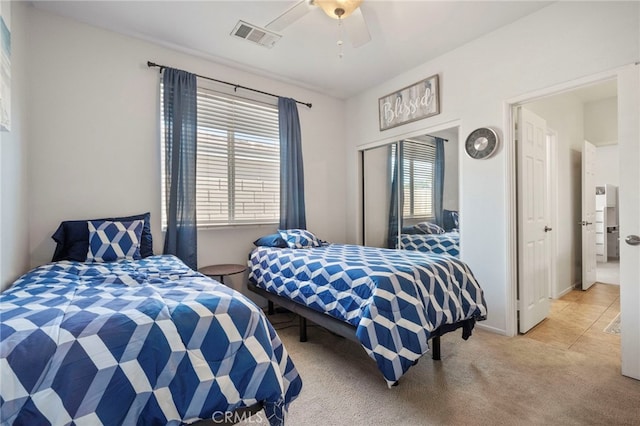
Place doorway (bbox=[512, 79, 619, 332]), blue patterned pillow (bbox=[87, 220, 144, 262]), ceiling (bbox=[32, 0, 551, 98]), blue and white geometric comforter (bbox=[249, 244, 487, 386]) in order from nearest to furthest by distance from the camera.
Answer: blue and white geometric comforter (bbox=[249, 244, 487, 386]) < blue patterned pillow (bbox=[87, 220, 144, 262]) < ceiling (bbox=[32, 0, 551, 98]) < doorway (bbox=[512, 79, 619, 332])

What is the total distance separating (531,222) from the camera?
9.45 feet

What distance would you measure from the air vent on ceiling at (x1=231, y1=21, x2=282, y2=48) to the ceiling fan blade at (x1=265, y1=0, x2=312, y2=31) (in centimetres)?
51

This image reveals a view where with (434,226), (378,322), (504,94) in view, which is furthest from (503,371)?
(504,94)

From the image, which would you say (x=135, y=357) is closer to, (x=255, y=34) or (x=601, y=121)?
(x=255, y=34)

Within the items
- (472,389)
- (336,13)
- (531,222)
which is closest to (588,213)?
(531,222)

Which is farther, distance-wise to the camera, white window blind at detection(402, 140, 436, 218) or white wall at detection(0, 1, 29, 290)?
white window blind at detection(402, 140, 436, 218)

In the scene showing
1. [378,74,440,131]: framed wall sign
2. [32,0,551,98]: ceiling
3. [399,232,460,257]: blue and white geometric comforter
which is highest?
[32,0,551,98]: ceiling

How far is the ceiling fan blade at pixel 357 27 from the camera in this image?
2135mm

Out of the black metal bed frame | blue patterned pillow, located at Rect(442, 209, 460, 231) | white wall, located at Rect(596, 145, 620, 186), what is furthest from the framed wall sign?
white wall, located at Rect(596, 145, 620, 186)

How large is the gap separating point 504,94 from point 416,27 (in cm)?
100

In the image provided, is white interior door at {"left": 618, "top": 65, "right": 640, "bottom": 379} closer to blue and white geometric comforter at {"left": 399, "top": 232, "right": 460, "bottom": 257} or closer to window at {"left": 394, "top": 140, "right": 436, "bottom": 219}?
blue and white geometric comforter at {"left": 399, "top": 232, "right": 460, "bottom": 257}

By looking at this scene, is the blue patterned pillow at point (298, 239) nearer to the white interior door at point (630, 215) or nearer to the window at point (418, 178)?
the window at point (418, 178)

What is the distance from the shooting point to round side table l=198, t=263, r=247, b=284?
279 centimetres

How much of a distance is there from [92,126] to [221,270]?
1.71 meters
